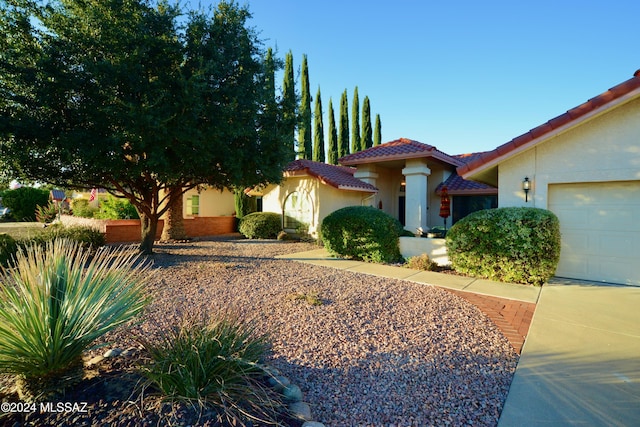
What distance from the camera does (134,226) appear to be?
14.2 meters

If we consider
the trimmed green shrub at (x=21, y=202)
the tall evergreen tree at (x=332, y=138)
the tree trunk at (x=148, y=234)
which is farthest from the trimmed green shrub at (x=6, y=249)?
the tall evergreen tree at (x=332, y=138)

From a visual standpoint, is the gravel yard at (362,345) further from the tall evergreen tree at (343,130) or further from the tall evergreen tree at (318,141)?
the tall evergreen tree at (343,130)

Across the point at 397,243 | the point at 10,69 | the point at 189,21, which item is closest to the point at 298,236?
the point at 397,243

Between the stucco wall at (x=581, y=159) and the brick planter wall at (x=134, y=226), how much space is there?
15.0 meters

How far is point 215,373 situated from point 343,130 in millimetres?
32112

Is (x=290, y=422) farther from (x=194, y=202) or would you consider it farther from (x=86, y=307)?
(x=194, y=202)

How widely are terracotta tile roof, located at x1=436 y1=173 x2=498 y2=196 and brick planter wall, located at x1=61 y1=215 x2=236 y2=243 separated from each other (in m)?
12.9

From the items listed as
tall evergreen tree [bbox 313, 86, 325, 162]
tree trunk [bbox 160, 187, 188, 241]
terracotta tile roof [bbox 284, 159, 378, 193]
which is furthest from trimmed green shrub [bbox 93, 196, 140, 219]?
tall evergreen tree [bbox 313, 86, 325, 162]

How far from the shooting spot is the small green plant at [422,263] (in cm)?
902

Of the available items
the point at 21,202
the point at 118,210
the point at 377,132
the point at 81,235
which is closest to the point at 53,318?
the point at 81,235

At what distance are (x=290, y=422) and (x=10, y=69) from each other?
31.0 ft

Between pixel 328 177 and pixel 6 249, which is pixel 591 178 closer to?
pixel 328 177

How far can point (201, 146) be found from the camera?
801cm

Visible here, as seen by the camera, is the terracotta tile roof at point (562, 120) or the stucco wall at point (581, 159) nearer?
the terracotta tile roof at point (562, 120)
